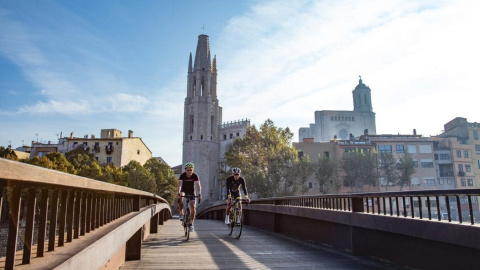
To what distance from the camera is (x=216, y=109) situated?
10644cm

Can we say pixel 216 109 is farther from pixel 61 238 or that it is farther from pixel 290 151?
pixel 61 238

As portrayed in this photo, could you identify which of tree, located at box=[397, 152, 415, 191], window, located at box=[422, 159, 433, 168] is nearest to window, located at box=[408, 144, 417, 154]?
window, located at box=[422, 159, 433, 168]

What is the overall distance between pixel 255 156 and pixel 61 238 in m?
48.3

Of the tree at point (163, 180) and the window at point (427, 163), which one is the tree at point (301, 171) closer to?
the tree at point (163, 180)

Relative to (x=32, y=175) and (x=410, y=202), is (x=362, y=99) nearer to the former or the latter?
(x=410, y=202)

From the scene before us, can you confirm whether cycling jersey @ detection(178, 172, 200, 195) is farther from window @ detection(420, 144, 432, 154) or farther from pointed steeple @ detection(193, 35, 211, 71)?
pointed steeple @ detection(193, 35, 211, 71)

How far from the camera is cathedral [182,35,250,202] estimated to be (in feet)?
315

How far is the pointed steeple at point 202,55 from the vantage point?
10775cm

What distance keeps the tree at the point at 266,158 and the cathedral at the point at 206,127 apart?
40.3 meters

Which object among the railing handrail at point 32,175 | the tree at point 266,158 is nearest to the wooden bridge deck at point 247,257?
the railing handrail at point 32,175

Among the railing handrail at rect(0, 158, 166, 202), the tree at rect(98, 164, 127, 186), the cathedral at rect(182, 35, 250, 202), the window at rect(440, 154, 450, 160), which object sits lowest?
the railing handrail at rect(0, 158, 166, 202)

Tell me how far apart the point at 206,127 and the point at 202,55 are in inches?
964

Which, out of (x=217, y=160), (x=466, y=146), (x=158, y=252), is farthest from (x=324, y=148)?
(x=158, y=252)

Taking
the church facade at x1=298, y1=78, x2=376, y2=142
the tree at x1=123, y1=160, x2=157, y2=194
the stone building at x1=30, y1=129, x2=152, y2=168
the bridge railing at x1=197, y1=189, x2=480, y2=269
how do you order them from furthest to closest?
the church facade at x1=298, y1=78, x2=376, y2=142 < the stone building at x1=30, y1=129, x2=152, y2=168 < the tree at x1=123, y1=160, x2=157, y2=194 < the bridge railing at x1=197, y1=189, x2=480, y2=269
